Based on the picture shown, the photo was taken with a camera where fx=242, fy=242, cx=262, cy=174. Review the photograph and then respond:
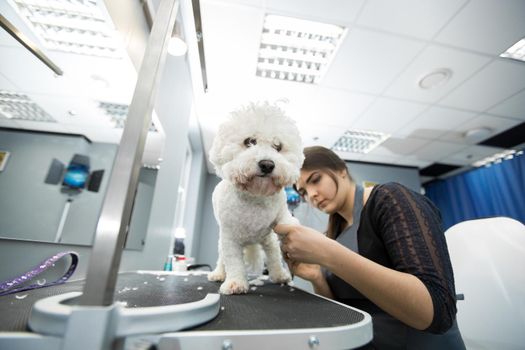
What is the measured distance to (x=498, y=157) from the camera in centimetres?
414

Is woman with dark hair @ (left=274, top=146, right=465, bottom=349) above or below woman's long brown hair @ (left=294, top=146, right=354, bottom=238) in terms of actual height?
below

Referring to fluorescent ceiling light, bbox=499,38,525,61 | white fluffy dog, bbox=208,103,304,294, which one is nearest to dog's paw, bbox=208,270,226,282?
white fluffy dog, bbox=208,103,304,294

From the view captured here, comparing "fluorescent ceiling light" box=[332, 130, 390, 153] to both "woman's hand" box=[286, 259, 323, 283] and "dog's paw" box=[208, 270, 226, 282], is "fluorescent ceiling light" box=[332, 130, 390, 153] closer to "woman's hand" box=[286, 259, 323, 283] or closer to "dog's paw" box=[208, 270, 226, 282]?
"woman's hand" box=[286, 259, 323, 283]

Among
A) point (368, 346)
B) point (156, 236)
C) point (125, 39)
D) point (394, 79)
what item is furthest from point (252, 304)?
point (394, 79)

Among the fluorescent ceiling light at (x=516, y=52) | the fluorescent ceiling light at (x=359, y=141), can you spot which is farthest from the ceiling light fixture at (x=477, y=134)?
the fluorescent ceiling light at (x=516, y=52)

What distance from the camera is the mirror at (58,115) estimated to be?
60 cm

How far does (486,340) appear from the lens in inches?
37.4

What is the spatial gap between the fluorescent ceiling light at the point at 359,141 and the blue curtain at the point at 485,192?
1873 mm

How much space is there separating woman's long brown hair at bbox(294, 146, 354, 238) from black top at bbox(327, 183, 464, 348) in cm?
28

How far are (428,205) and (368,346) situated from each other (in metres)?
0.51

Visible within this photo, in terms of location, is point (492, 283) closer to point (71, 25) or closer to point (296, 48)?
point (71, 25)

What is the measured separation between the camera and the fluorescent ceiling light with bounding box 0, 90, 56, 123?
58 centimetres

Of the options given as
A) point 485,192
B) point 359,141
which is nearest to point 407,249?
point 359,141

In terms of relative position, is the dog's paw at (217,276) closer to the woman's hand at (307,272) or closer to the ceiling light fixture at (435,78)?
the woman's hand at (307,272)
